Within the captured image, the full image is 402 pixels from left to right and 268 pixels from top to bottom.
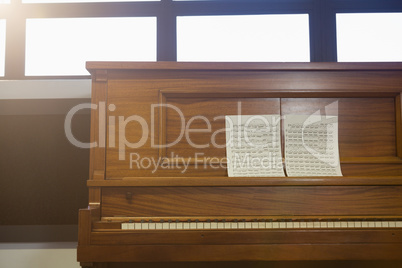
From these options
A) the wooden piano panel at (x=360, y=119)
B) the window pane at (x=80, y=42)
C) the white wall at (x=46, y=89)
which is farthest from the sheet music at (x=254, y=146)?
the window pane at (x=80, y=42)

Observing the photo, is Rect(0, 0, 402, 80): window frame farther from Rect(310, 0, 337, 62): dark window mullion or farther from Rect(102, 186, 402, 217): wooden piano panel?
Rect(102, 186, 402, 217): wooden piano panel

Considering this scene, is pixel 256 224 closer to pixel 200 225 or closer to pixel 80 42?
pixel 200 225

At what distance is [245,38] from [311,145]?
1.37m

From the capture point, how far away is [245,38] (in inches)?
114

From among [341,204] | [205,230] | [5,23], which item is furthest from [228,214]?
[5,23]

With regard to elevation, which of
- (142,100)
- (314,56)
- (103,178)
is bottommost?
(103,178)

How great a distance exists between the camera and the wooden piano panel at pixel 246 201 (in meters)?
1.70

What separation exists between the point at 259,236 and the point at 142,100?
81cm

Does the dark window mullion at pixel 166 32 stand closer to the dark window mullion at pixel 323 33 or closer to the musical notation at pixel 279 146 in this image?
the dark window mullion at pixel 323 33

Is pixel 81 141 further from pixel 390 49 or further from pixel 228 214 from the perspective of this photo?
pixel 390 49

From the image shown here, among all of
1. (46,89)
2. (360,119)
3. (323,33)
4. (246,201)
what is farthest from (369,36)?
Answer: (46,89)

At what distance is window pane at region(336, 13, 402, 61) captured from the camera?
289 centimetres

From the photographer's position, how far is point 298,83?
1821 millimetres

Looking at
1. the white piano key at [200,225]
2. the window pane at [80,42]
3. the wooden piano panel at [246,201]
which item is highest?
the window pane at [80,42]
